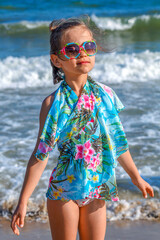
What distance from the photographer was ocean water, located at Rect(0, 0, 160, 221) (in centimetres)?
378

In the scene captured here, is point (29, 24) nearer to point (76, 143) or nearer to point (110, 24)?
point (110, 24)

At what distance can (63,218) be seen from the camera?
2.11 m

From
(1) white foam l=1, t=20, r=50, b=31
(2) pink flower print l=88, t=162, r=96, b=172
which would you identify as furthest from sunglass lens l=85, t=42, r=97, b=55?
(1) white foam l=1, t=20, r=50, b=31

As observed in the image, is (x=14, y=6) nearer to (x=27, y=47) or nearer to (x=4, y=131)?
(x=27, y=47)

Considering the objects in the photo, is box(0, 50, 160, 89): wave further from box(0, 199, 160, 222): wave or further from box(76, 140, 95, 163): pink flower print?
box(76, 140, 95, 163): pink flower print

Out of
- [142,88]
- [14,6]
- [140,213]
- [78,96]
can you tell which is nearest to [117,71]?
[142,88]

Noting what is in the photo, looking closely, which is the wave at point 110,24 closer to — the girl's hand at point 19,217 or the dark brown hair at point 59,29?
the dark brown hair at point 59,29

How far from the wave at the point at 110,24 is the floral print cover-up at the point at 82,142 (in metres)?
14.3

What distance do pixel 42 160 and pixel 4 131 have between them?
3.76 meters

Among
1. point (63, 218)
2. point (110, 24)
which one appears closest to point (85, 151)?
point (63, 218)

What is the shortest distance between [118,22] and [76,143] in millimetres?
15748

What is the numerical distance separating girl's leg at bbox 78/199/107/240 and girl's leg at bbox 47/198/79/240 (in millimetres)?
44

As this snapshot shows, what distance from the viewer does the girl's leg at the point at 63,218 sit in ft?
6.90

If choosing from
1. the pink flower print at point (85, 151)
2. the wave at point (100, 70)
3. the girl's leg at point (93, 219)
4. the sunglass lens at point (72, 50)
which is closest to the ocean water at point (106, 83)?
the wave at point (100, 70)
